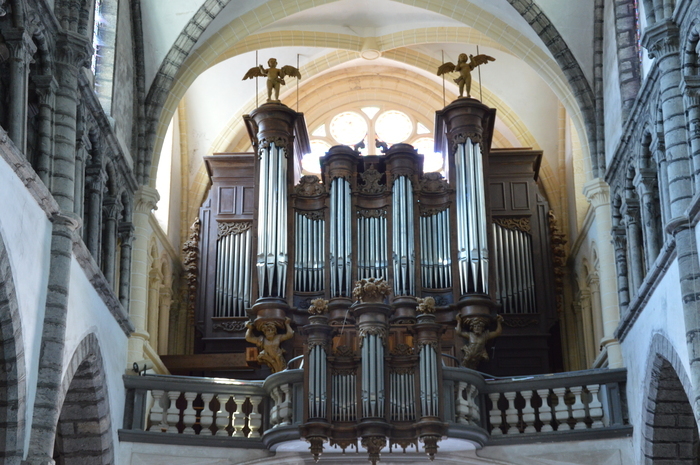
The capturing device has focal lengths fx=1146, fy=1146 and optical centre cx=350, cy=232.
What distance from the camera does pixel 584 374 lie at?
48.7 ft

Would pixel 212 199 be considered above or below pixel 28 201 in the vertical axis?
above

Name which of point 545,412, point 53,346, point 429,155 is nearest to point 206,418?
point 53,346

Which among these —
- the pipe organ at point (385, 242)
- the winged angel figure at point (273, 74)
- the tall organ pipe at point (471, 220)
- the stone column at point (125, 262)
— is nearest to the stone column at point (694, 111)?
the pipe organ at point (385, 242)

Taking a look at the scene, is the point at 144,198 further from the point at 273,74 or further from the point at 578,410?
the point at 578,410

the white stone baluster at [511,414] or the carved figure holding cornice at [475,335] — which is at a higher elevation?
the carved figure holding cornice at [475,335]

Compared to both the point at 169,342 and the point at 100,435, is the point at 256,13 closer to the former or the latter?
the point at 169,342

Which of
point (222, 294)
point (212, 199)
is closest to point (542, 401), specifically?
point (222, 294)

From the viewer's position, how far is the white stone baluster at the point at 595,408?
14.7m

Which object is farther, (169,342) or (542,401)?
(169,342)

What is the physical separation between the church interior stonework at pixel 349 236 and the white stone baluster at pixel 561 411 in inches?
1.3

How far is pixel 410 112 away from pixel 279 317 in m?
6.80

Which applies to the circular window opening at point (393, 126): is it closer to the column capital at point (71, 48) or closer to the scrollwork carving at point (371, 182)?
the scrollwork carving at point (371, 182)

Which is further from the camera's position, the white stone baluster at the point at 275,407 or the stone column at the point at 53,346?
the white stone baluster at the point at 275,407

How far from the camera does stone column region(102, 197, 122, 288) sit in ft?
48.0
